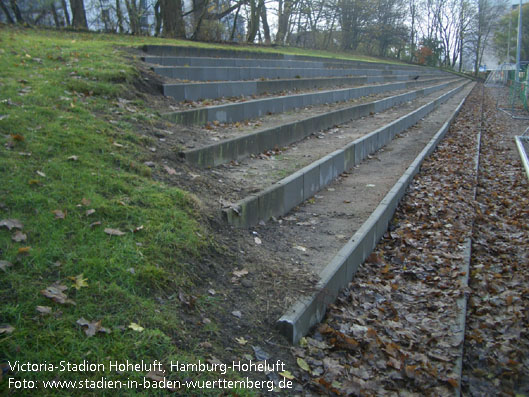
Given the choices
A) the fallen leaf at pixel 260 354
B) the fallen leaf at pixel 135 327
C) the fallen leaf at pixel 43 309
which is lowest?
the fallen leaf at pixel 260 354

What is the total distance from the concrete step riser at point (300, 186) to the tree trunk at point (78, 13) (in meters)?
11.8

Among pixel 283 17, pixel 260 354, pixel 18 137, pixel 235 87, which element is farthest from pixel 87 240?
pixel 283 17

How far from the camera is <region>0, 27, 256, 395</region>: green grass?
2639 mm

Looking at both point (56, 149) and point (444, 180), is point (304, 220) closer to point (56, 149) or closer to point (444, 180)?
point (56, 149)

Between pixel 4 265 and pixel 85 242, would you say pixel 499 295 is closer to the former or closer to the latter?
pixel 85 242

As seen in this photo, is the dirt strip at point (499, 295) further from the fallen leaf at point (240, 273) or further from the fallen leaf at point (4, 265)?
the fallen leaf at point (4, 265)

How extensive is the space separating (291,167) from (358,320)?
317 centimetres

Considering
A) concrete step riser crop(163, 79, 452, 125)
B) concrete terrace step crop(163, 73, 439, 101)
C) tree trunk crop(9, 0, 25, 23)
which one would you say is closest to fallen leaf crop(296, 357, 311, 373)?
concrete step riser crop(163, 79, 452, 125)

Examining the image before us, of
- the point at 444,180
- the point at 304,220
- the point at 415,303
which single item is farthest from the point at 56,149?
the point at 444,180

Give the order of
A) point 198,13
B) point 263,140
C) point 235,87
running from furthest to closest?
1. point 198,13
2. point 235,87
3. point 263,140

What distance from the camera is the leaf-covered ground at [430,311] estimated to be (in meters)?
3.40

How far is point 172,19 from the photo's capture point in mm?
16203

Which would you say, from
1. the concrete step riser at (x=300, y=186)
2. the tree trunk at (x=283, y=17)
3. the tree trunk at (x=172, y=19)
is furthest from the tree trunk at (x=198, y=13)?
the concrete step riser at (x=300, y=186)

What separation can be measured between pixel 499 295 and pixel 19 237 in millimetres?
4329
